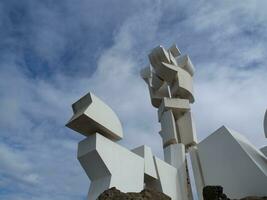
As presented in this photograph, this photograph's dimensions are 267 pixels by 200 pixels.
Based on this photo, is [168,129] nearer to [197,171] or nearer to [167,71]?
[197,171]

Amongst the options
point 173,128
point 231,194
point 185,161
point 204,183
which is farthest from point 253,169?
point 173,128

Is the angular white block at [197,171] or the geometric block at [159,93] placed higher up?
the geometric block at [159,93]

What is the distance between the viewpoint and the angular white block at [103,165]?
32.9 feet

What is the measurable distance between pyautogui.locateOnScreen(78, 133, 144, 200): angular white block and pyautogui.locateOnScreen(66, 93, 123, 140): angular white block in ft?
0.90

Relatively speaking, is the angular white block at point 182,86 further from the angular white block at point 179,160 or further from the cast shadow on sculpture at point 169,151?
the angular white block at point 179,160

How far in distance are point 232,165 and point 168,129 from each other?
4.02 m

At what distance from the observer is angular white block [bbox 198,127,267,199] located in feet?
35.2

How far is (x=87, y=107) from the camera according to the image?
1009 centimetres

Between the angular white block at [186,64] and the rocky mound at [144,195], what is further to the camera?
the angular white block at [186,64]

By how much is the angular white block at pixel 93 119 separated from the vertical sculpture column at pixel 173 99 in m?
4.11

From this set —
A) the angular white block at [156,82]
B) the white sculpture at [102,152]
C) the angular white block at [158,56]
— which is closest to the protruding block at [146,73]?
the angular white block at [156,82]

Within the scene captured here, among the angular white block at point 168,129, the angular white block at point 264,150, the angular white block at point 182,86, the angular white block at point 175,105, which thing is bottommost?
the angular white block at point 264,150

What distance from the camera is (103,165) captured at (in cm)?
1009

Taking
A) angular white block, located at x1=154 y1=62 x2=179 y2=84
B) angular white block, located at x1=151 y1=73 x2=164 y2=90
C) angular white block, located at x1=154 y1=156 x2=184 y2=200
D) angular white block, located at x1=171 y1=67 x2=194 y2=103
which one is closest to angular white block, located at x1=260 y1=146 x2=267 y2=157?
angular white block, located at x1=154 y1=156 x2=184 y2=200
